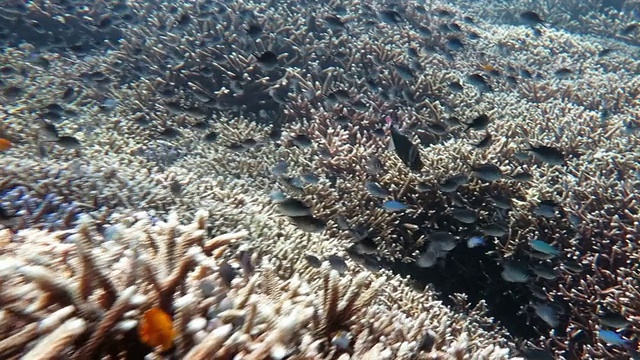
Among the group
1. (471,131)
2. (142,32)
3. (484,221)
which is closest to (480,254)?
(484,221)

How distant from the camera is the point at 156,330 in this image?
5.08ft

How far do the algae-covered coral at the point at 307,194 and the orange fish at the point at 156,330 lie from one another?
0.01m

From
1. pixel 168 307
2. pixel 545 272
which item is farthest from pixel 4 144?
pixel 545 272

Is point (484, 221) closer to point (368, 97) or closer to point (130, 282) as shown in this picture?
point (368, 97)

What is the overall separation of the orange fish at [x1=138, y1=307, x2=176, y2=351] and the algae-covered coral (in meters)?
0.01

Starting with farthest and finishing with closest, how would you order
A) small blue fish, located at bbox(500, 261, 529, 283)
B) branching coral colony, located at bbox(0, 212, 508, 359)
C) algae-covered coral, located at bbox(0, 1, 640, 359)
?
small blue fish, located at bbox(500, 261, 529, 283)
algae-covered coral, located at bbox(0, 1, 640, 359)
branching coral colony, located at bbox(0, 212, 508, 359)

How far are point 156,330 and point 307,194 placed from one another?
3.63 metres

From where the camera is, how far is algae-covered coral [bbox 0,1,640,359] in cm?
179

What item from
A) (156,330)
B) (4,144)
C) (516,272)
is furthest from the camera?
(4,144)

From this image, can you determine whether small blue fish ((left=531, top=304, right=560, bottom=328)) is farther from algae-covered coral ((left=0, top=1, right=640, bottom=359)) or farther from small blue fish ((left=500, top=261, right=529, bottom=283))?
small blue fish ((left=500, top=261, right=529, bottom=283))

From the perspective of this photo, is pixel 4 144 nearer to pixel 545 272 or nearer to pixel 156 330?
pixel 156 330

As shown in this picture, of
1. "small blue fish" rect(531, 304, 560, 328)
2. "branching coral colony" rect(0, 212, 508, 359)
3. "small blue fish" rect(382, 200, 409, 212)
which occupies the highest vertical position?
"branching coral colony" rect(0, 212, 508, 359)

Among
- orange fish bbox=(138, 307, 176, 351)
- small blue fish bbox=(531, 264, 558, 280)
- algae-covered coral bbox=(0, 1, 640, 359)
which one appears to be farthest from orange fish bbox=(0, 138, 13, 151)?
small blue fish bbox=(531, 264, 558, 280)

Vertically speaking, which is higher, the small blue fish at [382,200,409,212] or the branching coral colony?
the branching coral colony
